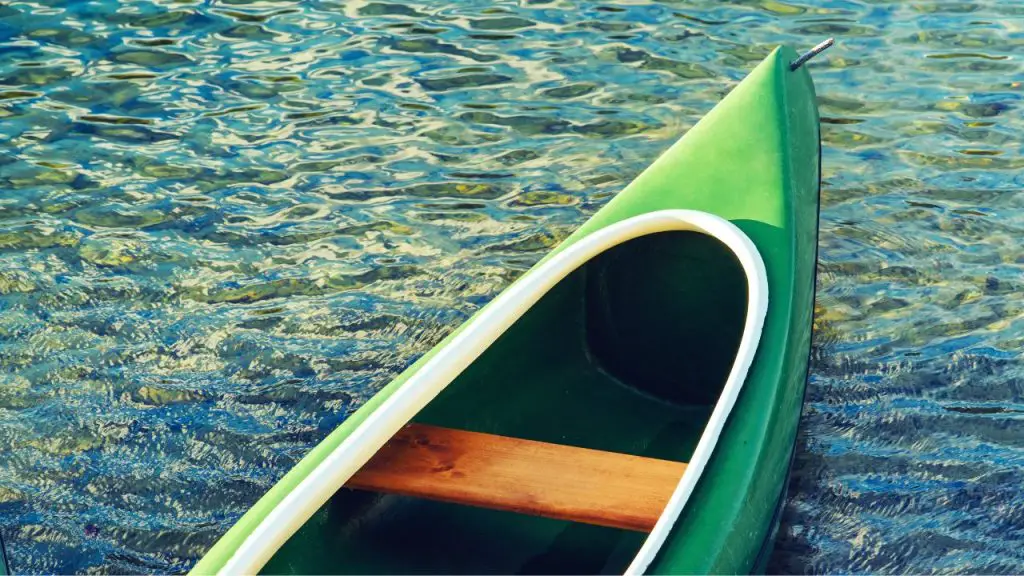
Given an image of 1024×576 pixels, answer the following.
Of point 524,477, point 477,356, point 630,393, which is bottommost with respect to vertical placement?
point 630,393

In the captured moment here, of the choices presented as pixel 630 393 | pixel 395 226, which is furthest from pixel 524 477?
pixel 395 226

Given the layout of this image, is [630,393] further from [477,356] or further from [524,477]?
[524,477]

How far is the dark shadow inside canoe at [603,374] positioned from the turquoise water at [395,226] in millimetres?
555

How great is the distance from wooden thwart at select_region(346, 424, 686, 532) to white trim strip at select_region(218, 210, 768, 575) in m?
0.17

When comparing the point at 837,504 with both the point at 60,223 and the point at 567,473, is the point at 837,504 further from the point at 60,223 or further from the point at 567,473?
the point at 60,223

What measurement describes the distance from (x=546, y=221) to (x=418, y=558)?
8.64 feet

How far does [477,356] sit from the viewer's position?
4.11 meters

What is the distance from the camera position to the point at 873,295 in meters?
5.64

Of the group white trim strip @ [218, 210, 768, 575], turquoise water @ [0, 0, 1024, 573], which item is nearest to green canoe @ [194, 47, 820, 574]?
white trim strip @ [218, 210, 768, 575]

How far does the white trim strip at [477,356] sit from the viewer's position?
3.27 meters

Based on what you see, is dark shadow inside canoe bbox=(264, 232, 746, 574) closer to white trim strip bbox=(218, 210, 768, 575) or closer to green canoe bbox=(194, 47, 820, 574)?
green canoe bbox=(194, 47, 820, 574)

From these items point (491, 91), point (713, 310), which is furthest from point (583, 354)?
point (491, 91)

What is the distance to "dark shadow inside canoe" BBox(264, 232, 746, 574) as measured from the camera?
13.7ft

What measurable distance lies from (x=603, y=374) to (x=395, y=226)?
1.80 m
